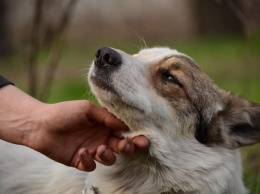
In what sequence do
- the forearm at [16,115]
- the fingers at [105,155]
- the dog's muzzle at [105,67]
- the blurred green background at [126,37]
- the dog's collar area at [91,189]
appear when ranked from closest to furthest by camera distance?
the fingers at [105,155], the dog's muzzle at [105,67], the forearm at [16,115], the dog's collar area at [91,189], the blurred green background at [126,37]

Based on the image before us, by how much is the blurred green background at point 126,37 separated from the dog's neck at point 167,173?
11.0 feet

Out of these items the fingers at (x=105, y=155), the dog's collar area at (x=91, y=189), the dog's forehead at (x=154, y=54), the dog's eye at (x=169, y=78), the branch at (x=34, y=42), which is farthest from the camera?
the branch at (x=34, y=42)

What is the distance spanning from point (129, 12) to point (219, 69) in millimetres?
3202

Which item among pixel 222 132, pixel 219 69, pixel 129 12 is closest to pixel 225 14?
pixel 129 12

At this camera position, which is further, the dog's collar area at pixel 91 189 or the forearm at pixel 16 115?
the dog's collar area at pixel 91 189

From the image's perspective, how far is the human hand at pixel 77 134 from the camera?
4.89m

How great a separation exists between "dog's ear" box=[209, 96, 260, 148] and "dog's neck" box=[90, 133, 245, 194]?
23 centimetres

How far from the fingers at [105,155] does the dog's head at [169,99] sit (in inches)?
10.7

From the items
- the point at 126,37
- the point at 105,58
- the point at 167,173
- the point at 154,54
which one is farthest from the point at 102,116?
the point at 126,37

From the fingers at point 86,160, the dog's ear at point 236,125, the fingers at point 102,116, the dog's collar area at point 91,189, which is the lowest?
the dog's collar area at point 91,189

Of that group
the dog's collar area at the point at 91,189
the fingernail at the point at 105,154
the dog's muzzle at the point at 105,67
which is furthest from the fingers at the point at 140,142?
the dog's collar area at the point at 91,189

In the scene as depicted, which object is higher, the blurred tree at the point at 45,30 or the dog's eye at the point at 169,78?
the dog's eye at the point at 169,78

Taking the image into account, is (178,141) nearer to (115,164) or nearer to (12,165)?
(115,164)

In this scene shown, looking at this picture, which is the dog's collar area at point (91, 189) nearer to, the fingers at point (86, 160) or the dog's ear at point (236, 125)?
the fingers at point (86, 160)
